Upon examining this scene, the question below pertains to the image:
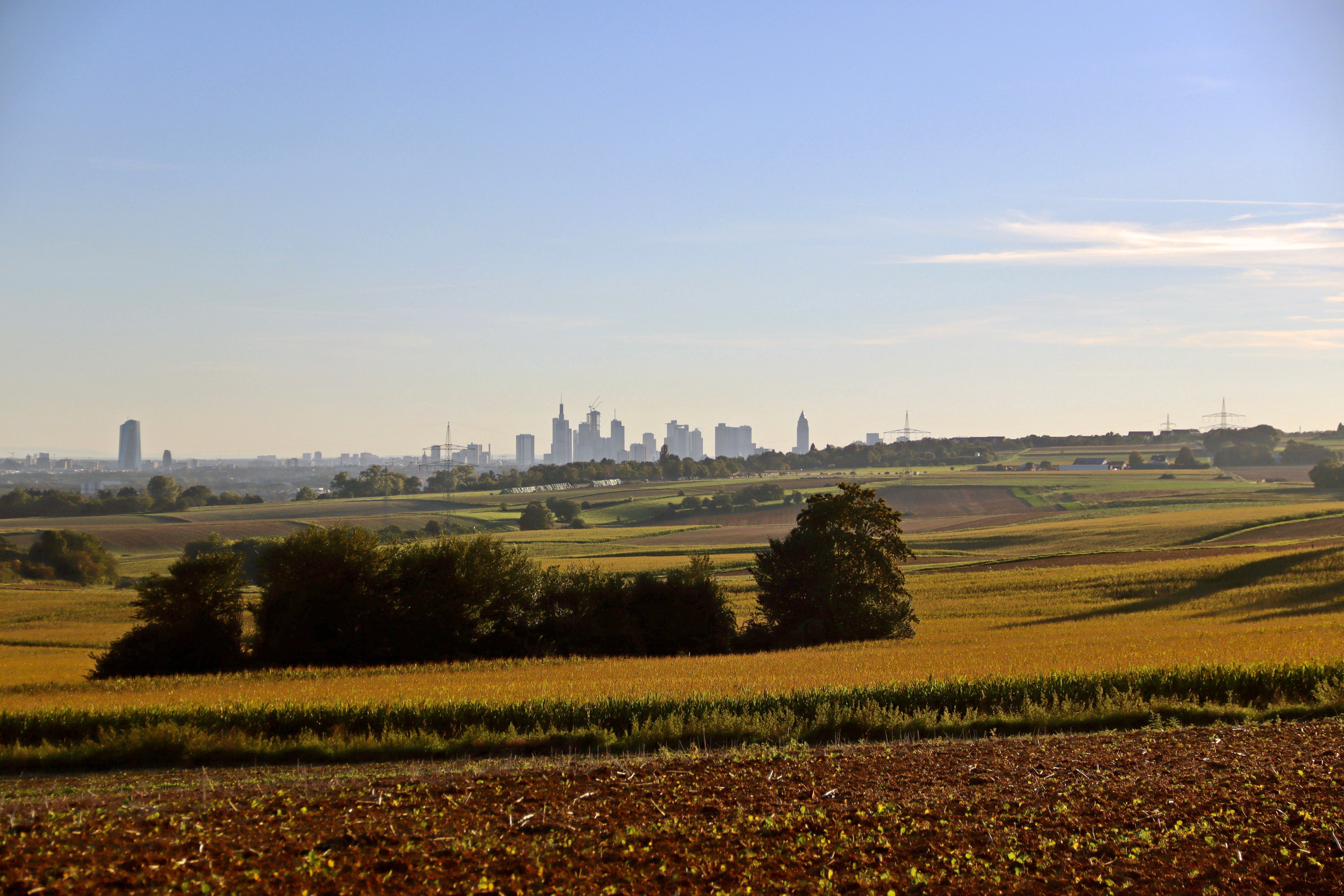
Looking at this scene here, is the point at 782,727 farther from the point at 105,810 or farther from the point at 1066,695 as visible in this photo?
the point at 105,810

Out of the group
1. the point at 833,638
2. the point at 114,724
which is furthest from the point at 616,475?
the point at 114,724

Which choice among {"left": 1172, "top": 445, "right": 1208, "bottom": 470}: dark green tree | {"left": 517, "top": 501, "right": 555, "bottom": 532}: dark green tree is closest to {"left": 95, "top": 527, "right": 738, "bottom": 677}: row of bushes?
{"left": 517, "top": 501, "right": 555, "bottom": 532}: dark green tree

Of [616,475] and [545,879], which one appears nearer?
[545,879]

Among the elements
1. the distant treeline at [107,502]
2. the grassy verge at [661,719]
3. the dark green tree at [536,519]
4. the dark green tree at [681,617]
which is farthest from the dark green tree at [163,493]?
the grassy verge at [661,719]

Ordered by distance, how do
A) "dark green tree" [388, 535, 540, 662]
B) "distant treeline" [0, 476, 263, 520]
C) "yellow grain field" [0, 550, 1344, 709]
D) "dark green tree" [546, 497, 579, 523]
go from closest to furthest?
"yellow grain field" [0, 550, 1344, 709] < "dark green tree" [388, 535, 540, 662] < "dark green tree" [546, 497, 579, 523] < "distant treeline" [0, 476, 263, 520]

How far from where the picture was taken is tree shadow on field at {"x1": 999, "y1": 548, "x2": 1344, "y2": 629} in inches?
1364

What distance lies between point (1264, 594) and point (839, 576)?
1821 cm

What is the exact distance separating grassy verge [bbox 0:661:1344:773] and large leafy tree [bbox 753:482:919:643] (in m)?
16.9

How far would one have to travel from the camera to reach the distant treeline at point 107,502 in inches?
5128

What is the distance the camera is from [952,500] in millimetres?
115062

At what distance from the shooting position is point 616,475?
18712 centimetres

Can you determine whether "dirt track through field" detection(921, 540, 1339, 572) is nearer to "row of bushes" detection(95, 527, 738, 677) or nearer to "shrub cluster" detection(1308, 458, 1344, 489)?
"row of bushes" detection(95, 527, 738, 677)

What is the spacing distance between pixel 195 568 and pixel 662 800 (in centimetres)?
2568

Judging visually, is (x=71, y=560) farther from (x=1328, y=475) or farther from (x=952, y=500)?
(x=1328, y=475)
